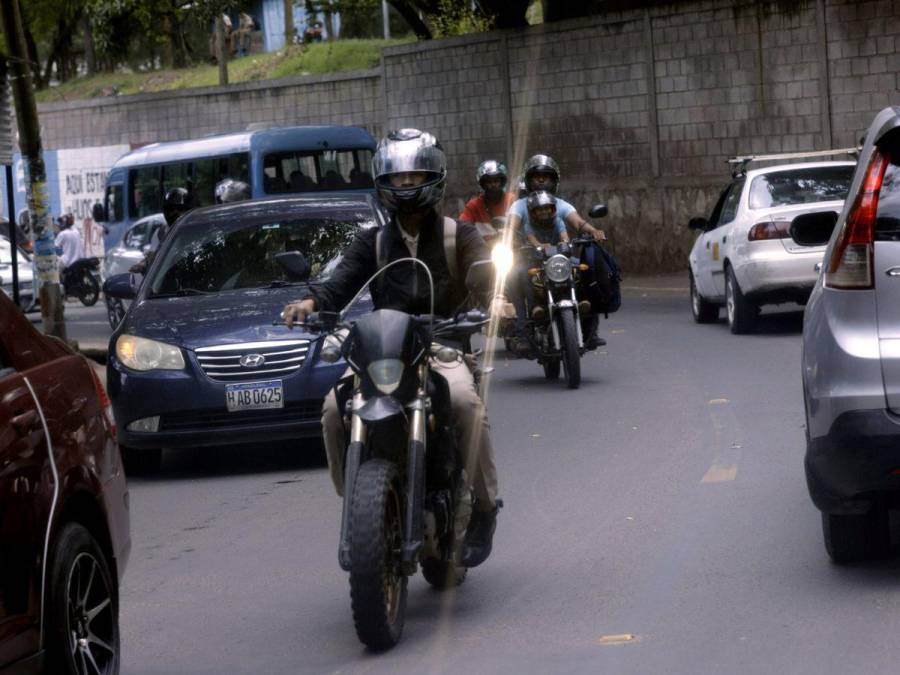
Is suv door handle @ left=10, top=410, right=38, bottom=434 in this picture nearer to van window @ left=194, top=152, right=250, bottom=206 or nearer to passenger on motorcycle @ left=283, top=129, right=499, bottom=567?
passenger on motorcycle @ left=283, top=129, right=499, bottom=567

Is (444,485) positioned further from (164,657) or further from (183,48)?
(183,48)

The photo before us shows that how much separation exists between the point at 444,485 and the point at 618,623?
78 centimetres

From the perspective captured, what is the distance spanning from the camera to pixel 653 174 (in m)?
27.8

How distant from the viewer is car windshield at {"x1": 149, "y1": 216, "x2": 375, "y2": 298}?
1141cm

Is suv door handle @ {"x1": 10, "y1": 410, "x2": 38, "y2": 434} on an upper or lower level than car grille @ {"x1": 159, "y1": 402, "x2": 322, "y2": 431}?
upper

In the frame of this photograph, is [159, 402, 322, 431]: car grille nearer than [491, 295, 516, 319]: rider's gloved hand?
No

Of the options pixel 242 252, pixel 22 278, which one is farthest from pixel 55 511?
pixel 22 278

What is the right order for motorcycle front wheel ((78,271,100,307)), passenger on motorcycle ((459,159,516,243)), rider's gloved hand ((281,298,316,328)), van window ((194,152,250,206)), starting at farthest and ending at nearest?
1. motorcycle front wheel ((78,271,100,307))
2. van window ((194,152,250,206))
3. passenger on motorcycle ((459,159,516,243))
4. rider's gloved hand ((281,298,316,328))

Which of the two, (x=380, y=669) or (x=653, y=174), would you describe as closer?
(x=380, y=669)

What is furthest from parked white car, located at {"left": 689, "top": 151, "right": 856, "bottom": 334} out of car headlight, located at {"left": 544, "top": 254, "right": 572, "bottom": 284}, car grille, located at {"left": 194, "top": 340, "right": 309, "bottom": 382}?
car grille, located at {"left": 194, "top": 340, "right": 309, "bottom": 382}

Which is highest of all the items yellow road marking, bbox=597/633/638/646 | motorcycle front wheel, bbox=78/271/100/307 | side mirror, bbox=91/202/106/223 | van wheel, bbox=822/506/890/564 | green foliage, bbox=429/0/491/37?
green foliage, bbox=429/0/491/37

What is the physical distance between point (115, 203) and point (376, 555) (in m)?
27.1

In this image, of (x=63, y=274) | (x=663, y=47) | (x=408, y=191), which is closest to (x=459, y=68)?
(x=663, y=47)

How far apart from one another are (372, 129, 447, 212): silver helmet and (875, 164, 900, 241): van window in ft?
5.12
